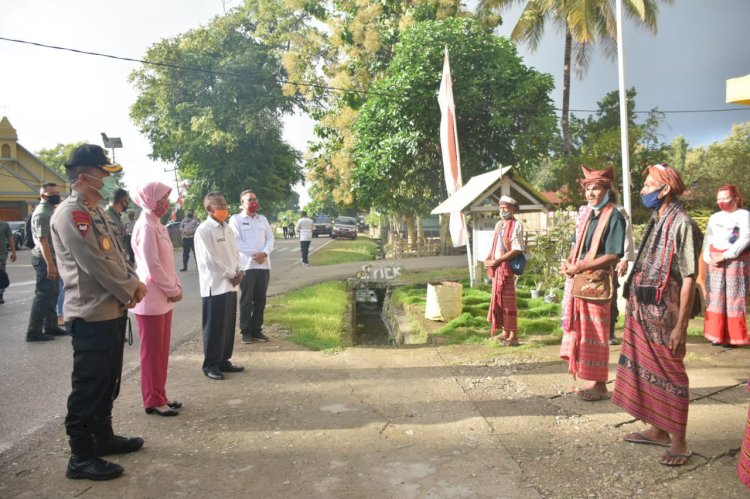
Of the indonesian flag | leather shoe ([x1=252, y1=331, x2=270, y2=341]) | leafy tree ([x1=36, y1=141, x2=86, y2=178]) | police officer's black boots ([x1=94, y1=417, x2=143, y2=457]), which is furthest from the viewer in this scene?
leafy tree ([x1=36, y1=141, x2=86, y2=178])

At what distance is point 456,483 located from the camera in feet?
11.1

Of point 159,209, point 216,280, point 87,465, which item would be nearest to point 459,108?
point 216,280

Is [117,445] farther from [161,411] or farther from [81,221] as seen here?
[81,221]

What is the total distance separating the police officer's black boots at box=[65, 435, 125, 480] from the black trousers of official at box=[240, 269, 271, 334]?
3758mm

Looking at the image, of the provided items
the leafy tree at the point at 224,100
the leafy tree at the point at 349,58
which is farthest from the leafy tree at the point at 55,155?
the leafy tree at the point at 349,58

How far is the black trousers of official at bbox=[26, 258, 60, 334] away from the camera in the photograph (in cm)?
746

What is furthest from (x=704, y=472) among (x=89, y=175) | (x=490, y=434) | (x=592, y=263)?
(x=89, y=175)

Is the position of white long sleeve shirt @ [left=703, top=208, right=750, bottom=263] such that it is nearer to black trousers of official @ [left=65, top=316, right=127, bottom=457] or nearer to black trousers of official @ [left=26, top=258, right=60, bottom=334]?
black trousers of official @ [left=65, top=316, right=127, bottom=457]

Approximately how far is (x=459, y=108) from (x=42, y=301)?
13885 millimetres

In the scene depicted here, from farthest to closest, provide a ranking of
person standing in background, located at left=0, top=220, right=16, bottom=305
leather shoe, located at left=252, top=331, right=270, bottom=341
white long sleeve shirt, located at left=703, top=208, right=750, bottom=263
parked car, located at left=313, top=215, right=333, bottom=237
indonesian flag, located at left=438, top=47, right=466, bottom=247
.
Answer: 1. parked car, located at left=313, top=215, right=333, bottom=237
2. indonesian flag, located at left=438, top=47, right=466, bottom=247
3. person standing in background, located at left=0, top=220, right=16, bottom=305
4. leather shoe, located at left=252, top=331, right=270, bottom=341
5. white long sleeve shirt, located at left=703, top=208, right=750, bottom=263

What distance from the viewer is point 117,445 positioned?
387cm

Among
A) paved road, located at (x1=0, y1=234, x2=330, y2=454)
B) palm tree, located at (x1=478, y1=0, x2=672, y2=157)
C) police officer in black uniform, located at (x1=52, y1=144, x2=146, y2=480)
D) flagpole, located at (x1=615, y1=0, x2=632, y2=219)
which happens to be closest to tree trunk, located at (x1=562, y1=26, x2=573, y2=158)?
palm tree, located at (x1=478, y1=0, x2=672, y2=157)

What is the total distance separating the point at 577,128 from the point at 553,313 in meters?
26.3

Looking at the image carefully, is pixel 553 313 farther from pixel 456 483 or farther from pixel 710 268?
pixel 456 483
